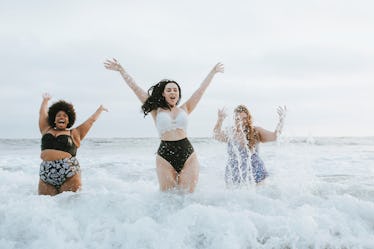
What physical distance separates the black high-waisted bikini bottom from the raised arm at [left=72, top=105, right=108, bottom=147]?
135 cm

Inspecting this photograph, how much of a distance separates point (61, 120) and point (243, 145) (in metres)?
3.19

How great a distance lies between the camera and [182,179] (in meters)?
5.82

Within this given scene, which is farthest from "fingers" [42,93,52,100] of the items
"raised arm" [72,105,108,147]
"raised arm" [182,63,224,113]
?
"raised arm" [182,63,224,113]

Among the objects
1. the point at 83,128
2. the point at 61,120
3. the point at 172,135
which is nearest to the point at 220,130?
the point at 172,135

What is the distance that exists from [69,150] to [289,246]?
353 centimetres

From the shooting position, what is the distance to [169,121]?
5766 mm

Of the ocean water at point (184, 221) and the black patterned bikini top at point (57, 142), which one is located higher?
the black patterned bikini top at point (57, 142)

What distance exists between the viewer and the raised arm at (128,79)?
6.04 metres

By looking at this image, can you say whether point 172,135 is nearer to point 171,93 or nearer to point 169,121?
point 169,121

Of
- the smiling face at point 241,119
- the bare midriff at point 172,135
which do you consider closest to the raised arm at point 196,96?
the bare midriff at point 172,135

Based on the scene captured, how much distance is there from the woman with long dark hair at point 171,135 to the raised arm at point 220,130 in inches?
41.1

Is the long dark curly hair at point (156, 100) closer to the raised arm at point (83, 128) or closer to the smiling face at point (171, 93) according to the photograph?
the smiling face at point (171, 93)

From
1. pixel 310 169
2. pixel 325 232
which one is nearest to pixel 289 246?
pixel 325 232

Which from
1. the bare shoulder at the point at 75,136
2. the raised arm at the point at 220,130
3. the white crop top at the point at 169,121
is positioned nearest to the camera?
the white crop top at the point at 169,121
